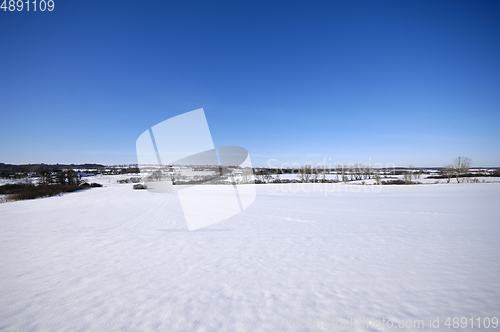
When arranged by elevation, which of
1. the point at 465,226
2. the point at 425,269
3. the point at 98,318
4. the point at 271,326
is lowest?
the point at 465,226

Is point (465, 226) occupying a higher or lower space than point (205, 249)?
lower

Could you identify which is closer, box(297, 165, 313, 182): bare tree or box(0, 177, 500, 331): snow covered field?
box(0, 177, 500, 331): snow covered field

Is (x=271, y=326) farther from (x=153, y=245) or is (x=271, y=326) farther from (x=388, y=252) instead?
(x=153, y=245)

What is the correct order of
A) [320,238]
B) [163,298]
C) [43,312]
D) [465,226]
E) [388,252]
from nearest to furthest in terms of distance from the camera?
[43,312] < [163,298] < [388,252] < [320,238] < [465,226]

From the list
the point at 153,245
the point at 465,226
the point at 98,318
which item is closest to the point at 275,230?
the point at 153,245

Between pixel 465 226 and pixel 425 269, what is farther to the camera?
pixel 465 226

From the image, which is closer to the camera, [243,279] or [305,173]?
[243,279]

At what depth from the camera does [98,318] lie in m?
2.51

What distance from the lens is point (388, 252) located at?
192 inches

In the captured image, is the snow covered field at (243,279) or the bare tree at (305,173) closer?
the snow covered field at (243,279)

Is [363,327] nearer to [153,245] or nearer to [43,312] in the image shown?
[43,312]

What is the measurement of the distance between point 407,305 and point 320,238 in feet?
11.9

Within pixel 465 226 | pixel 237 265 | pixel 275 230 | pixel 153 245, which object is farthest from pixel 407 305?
pixel 465 226

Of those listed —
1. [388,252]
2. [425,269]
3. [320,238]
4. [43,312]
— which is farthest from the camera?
[320,238]
